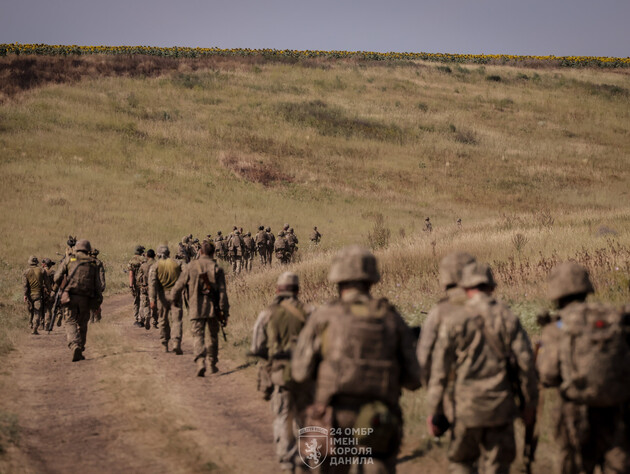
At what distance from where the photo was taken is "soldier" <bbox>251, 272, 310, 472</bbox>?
625cm

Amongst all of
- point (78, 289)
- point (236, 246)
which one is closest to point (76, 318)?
point (78, 289)

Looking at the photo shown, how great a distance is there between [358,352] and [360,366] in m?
0.09

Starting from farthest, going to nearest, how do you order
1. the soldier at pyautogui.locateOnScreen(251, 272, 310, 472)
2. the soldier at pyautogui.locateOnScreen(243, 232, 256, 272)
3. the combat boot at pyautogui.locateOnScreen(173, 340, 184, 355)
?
the soldier at pyautogui.locateOnScreen(243, 232, 256, 272)
the combat boot at pyautogui.locateOnScreen(173, 340, 184, 355)
the soldier at pyautogui.locateOnScreen(251, 272, 310, 472)

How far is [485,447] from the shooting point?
15.9 feet

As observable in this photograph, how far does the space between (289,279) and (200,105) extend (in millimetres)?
60007

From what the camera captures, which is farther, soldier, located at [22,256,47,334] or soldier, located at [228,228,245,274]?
soldier, located at [228,228,245,274]

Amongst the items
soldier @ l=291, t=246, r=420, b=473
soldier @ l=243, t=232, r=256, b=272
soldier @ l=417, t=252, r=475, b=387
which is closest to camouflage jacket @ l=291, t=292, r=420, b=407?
soldier @ l=291, t=246, r=420, b=473

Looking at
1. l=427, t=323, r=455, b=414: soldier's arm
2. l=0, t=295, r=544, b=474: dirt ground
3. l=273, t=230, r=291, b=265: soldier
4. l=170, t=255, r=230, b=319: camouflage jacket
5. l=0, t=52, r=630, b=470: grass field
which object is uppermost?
l=0, t=52, r=630, b=470: grass field

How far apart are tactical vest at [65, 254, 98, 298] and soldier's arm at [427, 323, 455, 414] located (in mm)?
8510

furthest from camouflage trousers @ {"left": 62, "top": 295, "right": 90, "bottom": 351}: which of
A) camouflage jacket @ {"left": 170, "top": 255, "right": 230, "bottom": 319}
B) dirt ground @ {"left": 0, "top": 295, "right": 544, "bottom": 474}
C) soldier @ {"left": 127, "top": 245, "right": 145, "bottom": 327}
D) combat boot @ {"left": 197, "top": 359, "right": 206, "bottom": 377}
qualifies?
soldier @ {"left": 127, "top": 245, "right": 145, "bottom": 327}

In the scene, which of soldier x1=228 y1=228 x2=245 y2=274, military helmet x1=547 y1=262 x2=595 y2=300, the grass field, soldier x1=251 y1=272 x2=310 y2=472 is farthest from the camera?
soldier x1=228 y1=228 x2=245 y2=274

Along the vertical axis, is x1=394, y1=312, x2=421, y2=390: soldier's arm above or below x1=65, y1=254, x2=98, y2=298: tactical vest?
below

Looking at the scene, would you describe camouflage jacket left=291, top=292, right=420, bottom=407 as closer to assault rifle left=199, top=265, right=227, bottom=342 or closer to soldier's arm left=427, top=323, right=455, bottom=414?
soldier's arm left=427, top=323, right=455, bottom=414

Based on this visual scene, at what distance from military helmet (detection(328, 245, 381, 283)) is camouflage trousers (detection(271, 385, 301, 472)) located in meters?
2.00
